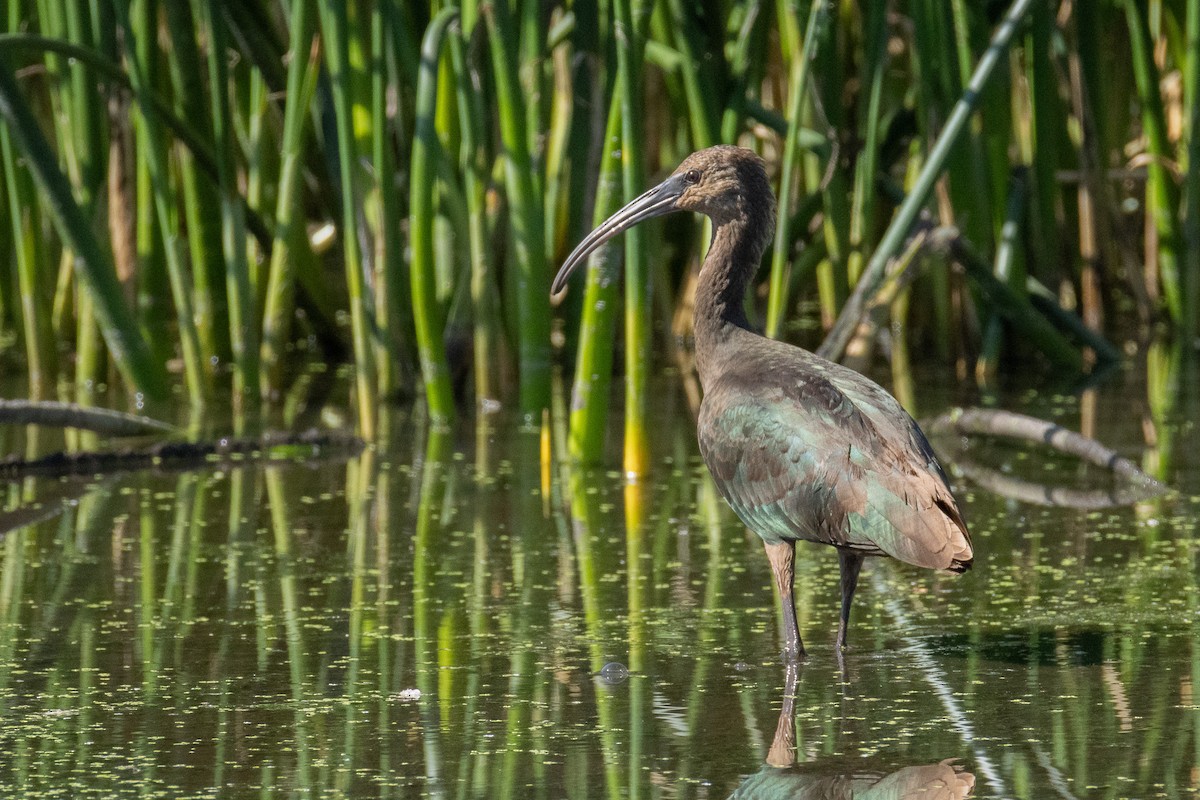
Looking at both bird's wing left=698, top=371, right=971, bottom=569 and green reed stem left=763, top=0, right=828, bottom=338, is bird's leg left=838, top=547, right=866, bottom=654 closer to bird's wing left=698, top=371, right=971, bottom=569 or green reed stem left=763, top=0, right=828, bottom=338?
bird's wing left=698, top=371, right=971, bottom=569

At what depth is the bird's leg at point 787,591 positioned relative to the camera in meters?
4.09

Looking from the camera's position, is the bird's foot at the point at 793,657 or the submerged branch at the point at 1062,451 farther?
the submerged branch at the point at 1062,451

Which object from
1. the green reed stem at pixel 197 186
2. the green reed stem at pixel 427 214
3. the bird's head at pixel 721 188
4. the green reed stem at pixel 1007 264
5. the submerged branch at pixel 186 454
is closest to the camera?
the bird's head at pixel 721 188

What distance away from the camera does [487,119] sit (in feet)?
25.6

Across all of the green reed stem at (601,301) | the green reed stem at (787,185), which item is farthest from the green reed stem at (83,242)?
the green reed stem at (787,185)

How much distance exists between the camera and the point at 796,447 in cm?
415

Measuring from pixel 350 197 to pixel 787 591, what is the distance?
10.3ft

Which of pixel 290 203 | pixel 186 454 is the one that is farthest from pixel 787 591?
pixel 290 203

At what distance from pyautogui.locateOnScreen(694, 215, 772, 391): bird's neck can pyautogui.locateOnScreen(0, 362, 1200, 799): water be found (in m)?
0.67

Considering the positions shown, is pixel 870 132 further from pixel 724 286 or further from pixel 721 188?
pixel 724 286

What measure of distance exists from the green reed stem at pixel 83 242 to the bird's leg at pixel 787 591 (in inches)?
144

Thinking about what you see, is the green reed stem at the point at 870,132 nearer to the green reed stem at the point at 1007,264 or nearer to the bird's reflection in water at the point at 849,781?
the green reed stem at the point at 1007,264

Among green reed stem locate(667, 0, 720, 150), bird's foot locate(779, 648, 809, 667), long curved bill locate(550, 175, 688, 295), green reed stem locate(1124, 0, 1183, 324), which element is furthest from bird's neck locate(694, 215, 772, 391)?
green reed stem locate(1124, 0, 1183, 324)

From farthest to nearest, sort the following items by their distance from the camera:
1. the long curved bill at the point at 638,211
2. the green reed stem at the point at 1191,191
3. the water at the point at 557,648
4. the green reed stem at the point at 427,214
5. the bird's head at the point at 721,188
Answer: the green reed stem at the point at 1191,191 → the green reed stem at the point at 427,214 → the long curved bill at the point at 638,211 → the bird's head at the point at 721,188 → the water at the point at 557,648
